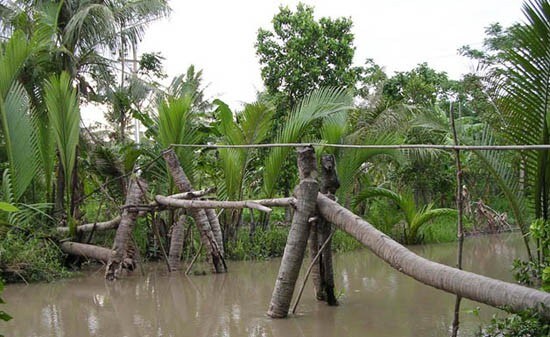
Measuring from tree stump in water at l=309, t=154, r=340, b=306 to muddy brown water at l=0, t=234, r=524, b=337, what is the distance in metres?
0.22

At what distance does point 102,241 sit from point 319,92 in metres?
4.14

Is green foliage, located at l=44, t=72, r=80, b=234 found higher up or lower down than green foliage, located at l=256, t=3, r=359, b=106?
lower down

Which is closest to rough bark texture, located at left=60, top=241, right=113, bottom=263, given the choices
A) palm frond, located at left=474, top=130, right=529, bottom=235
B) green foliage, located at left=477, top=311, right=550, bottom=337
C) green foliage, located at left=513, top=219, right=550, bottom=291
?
palm frond, located at left=474, top=130, right=529, bottom=235

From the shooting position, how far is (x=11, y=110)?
27.5 feet

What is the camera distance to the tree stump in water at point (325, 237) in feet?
17.6

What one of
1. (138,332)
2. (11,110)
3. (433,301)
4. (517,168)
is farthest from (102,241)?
(517,168)

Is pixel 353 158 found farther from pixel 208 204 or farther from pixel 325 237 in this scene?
pixel 325 237

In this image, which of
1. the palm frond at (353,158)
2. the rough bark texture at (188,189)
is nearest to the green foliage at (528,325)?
the rough bark texture at (188,189)

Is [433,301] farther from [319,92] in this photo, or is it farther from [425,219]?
[425,219]

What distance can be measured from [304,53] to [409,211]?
3682 mm

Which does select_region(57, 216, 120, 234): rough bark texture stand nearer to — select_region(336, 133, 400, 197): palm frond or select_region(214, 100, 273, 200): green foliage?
select_region(214, 100, 273, 200): green foliage

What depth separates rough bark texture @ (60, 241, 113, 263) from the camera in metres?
8.21

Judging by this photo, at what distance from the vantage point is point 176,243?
8.51 metres

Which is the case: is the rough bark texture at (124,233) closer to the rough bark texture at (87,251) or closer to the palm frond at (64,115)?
the rough bark texture at (87,251)
